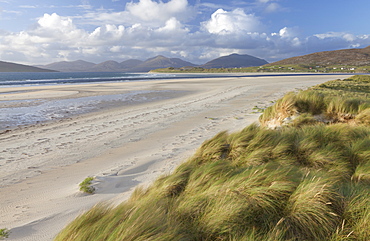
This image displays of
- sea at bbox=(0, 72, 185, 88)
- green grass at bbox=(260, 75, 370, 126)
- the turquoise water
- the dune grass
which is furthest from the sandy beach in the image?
the turquoise water

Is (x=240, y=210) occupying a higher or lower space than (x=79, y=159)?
higher

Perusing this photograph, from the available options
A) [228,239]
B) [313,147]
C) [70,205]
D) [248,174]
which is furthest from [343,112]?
[70,205]

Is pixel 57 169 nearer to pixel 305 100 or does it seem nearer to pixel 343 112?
pixel 305 100

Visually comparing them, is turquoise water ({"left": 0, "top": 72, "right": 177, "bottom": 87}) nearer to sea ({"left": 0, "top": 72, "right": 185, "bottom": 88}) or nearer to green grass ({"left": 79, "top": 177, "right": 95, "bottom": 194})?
sea ({"left": 0, "top": 72, "right": 185, "bottom": 88})

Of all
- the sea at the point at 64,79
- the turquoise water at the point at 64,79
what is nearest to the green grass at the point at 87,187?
the sea at the point at 64,79

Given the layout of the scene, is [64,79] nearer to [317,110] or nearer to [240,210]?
[317,110]

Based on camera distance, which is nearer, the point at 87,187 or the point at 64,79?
the point at 87,187

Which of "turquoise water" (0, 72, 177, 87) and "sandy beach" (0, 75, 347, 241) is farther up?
"turquoise water" (0, 72, 177, 87)

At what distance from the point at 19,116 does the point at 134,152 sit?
961 cm

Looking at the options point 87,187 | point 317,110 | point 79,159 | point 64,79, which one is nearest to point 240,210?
point 87,187

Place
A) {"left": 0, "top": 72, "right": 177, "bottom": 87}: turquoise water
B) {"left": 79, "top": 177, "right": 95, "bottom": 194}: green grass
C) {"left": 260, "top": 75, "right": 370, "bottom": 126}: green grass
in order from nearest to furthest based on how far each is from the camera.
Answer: {"left": 79, "top": 177, "right": 95, "bottom": 194}: green grass < {"left": 260, "top": 75, "right": 370, "bottom": 126}: green grass < {"left": 0, "top": 72, "right": 177, "bottom": 87}: turquoise water

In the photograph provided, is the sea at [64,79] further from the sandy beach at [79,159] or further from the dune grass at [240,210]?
the dune grass at [240,210]

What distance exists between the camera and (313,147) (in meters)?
4.13

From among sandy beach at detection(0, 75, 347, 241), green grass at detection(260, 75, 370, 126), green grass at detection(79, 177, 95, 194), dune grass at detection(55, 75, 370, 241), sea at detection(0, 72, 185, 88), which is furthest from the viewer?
sea at detection(0, 72, 185, 88)
